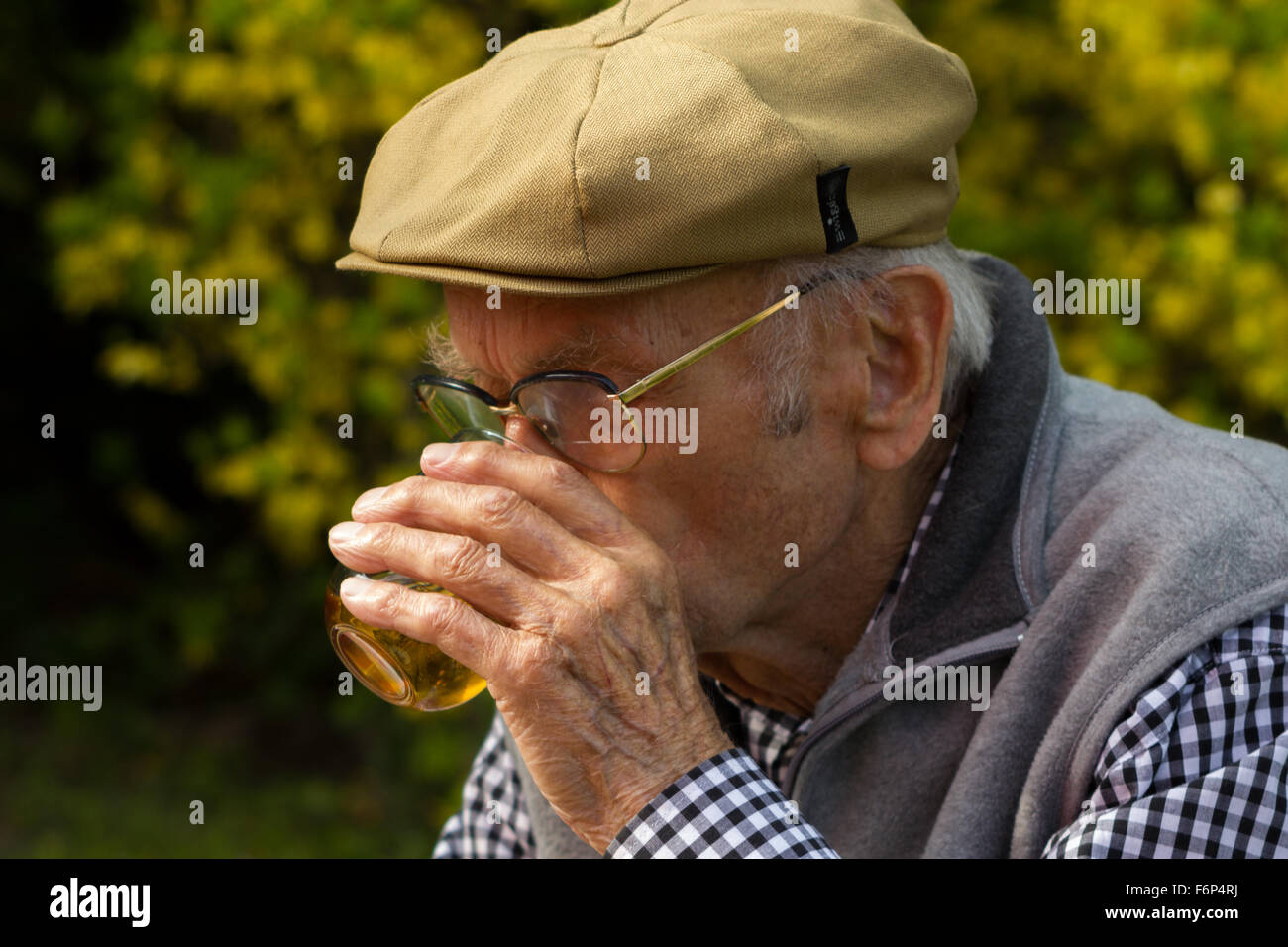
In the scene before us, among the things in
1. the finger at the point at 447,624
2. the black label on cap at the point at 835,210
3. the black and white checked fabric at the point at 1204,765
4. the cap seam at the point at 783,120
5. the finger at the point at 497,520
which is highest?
the cap seam at the point at 783,120

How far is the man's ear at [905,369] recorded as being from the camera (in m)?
1.92

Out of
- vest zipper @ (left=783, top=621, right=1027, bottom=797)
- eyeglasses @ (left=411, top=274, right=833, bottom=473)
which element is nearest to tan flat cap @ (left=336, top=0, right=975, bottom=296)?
eyeglasses @ (left=411, top=274, right=833, bottom=473)

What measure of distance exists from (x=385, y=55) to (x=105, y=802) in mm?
3757

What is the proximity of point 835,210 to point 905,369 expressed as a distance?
0.97 feet

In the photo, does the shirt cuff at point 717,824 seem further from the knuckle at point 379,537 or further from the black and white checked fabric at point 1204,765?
the knuckle at point 379,537

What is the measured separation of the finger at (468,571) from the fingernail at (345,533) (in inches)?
0.7

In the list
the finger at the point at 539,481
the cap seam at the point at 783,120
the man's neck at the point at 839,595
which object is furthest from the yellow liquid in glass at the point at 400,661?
the cap seam at the point at 783,120

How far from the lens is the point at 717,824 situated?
1646mm

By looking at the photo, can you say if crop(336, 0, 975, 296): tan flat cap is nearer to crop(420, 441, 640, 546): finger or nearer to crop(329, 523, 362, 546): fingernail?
crop(420, 441, 640, 546): finger

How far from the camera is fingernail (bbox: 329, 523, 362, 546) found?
1.68 meters

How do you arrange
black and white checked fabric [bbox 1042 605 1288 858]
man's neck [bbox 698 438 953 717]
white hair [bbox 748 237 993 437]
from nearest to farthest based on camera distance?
black and white checked fabric [bbox 1042 605 1288 858], white hair [bbox 748 237 993 437], man's neck [bbox 698 438 953 717]

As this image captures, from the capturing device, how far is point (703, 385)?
183 centimetres

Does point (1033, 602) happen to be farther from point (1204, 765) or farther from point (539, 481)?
point (539, 481)

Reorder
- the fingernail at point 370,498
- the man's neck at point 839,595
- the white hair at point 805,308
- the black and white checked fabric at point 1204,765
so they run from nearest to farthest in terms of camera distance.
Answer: the black and white checked fabric at point 1204,765, the fingernail at point 370,498, the white hair at point 805,308, the man's neck at point 839,595
